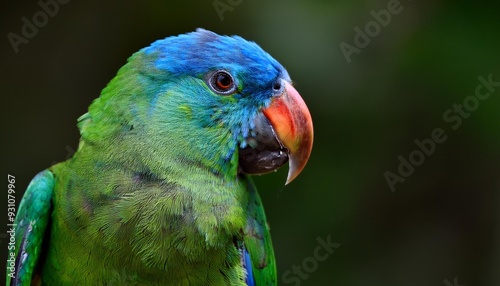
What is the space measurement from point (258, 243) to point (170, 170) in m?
0.56

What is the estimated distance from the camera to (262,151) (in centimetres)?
248

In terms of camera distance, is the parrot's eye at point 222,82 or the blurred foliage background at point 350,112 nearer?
the parrot's eye at point 222,82

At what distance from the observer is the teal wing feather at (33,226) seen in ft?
8.29

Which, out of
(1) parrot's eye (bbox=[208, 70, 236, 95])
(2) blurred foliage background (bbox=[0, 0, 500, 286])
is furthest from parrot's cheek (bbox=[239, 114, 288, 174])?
(2) blurred foliage background (bbox=[0, 0, 500, 286])

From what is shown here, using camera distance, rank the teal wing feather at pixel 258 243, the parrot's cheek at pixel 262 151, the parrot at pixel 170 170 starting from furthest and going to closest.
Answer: the teal wing feather at pixel 258 243 → the parrot's cheek at pixel 262 151 → the parrot at pixel 170 170

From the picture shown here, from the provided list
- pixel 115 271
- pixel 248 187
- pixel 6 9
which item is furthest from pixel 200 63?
pixel 6 9

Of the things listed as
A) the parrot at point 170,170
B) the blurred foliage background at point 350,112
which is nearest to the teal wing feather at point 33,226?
the parrot at point 170,170

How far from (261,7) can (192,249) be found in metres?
2.08

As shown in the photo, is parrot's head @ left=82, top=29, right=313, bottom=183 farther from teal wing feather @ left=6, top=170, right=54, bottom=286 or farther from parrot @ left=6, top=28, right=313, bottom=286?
teal wing feather @ left=6, top=170, right=54, bottom=286

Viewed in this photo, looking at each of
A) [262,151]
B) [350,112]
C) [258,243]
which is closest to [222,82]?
[262,151]

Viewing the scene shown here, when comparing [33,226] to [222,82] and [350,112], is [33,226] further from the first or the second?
[350,112]

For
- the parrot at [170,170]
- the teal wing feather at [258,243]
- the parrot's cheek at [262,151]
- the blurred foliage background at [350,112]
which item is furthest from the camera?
the blurred foliage background at [350,112]

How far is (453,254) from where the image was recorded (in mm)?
4551

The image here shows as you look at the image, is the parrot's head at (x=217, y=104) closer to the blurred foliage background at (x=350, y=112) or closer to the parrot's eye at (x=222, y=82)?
the parrot's eye at (x=222, y=82)
